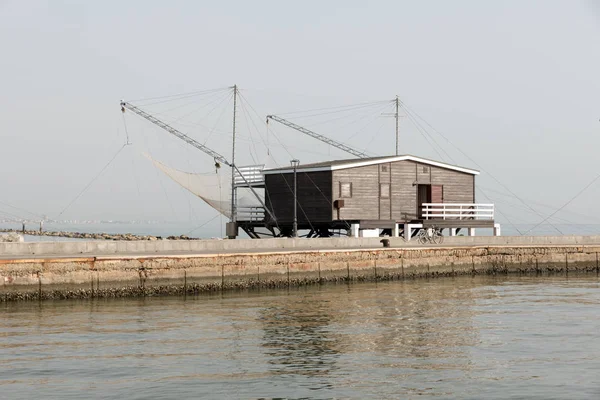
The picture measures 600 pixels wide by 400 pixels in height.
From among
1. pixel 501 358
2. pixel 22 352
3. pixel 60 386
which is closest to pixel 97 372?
pixel 60 386

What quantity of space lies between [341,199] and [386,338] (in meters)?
30.4

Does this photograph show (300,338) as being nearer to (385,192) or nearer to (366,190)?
(366,190)

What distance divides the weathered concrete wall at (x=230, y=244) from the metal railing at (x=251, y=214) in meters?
13.0

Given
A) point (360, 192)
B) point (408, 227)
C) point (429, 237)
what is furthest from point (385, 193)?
point (429, 237)

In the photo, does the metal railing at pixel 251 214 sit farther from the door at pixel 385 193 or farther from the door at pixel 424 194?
the door at pixel 424 194

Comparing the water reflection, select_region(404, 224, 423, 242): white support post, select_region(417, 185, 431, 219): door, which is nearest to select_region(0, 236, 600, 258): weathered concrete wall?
select_region(404, 224, 423, 242): white support post

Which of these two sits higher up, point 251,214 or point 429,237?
point 251,214

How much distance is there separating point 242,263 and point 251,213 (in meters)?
22.2

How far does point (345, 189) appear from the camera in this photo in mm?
57688

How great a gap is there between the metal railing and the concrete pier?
1311 cm

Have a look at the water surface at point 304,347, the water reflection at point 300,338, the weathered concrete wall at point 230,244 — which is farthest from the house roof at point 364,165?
the water reflection at point 300,338

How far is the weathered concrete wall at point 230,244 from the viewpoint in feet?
134

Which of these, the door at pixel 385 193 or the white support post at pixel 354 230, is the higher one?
the door at pixel 385 193

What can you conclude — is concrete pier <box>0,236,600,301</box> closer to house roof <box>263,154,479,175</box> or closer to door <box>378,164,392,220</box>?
door <box>378,164,392,220</box>
